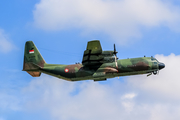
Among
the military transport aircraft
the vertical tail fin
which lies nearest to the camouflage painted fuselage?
the military transport aircraft

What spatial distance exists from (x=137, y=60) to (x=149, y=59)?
1420 millimetres

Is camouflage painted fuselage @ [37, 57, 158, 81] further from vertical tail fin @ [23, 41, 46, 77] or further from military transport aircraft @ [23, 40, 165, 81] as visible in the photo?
vertical tail fin @ [23, 41, 46, 77]

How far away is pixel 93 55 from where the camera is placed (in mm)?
27719

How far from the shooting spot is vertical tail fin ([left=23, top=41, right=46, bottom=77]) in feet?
98.6

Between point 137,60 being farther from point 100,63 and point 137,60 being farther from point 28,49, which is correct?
point 28,49

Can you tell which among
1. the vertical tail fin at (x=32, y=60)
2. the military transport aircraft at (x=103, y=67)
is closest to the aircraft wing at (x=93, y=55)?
the military transport aircraft at (x=103, y=67)

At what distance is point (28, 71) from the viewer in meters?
30.1

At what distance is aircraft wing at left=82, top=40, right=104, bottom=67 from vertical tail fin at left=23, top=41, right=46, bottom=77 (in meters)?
5.55

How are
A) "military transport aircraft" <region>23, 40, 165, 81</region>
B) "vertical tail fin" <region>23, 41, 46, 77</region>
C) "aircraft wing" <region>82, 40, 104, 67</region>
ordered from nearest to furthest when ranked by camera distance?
"aircraft wing" <region>82, 40, 104, 67</region> → "military transport aircraft" <region>23, 40, 165, 81</region> → "vertical tail fin" <region>23, 41, 46, 77</region>

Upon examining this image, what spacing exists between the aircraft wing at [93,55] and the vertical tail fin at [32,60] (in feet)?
18.2

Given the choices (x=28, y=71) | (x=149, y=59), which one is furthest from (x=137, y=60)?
(x=28, y=71)

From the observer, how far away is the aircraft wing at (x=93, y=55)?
26.4 metres

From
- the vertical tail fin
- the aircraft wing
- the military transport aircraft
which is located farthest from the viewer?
the vertical tail fin

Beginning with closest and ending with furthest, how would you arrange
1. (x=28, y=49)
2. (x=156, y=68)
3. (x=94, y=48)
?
(x=94, y=48)
(x=156, y=68)
(x=28, y=49)
